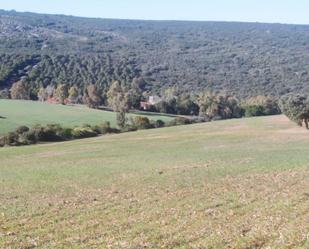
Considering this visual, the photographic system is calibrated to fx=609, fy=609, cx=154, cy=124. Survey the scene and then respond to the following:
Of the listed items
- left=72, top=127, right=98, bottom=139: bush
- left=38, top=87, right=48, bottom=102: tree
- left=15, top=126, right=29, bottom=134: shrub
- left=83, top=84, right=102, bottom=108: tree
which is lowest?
left=38, top=87, right=48, bottom=102: tree

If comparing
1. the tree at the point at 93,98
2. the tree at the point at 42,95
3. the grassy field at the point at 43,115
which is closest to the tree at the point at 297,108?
the grassy field at the point at 43,115

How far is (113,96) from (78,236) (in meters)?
119

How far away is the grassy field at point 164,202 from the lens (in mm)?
16172

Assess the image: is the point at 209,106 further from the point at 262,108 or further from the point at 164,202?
the point at 164,202

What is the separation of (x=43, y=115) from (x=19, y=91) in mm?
38239

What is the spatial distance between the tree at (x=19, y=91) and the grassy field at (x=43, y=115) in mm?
17382

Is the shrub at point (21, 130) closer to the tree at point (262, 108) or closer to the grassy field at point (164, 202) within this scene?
the grassy field at point (164, 202)

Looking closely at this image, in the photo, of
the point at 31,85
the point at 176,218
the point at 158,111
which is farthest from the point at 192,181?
the point at 31,85

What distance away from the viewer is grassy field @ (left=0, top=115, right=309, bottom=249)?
16172 mm

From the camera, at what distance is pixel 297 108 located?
68188 millimetres

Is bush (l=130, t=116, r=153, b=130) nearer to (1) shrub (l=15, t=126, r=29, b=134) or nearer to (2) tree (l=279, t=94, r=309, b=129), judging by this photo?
(1) shrub (l=15, t=126, r=29, b=134)

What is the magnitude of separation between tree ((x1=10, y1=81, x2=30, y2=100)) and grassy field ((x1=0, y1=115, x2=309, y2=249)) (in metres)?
102

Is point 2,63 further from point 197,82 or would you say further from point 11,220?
point 11,220

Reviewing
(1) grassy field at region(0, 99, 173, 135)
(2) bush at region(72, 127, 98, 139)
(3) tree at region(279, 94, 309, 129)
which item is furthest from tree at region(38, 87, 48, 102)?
(3) tree at region(279, 94, 309, 129)
